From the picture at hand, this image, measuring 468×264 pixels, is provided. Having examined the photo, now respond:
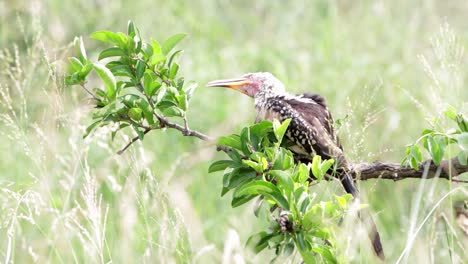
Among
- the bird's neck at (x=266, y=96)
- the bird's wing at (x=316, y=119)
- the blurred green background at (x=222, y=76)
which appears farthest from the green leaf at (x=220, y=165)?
the bird's neck at (x=266, y=96)

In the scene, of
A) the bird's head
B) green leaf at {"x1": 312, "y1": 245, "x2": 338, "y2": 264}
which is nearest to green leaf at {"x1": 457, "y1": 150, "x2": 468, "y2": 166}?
green leaf at {"x1": 312, "y1": 245, "x2": 338, "y2": 264}

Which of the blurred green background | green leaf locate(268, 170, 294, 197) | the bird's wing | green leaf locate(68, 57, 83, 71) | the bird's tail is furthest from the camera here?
the blurred green background

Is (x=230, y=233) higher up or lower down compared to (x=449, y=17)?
lower down

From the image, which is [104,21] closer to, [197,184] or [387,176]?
[197,184]

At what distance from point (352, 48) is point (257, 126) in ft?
12.4

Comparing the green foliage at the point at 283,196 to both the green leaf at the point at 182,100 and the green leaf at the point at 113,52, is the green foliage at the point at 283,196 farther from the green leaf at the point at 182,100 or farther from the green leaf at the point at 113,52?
→ the green leaf at the point at 113,52

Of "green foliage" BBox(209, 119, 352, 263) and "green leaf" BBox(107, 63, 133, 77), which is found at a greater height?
"green leaf" BBox(107, 63, 133, 77)

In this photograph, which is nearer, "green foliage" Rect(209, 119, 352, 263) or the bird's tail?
"green foliage" Rect(209, 119, 352, 263)

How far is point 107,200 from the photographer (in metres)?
4.77

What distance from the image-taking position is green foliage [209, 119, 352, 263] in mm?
2312

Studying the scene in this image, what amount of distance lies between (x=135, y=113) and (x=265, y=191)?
47 cm

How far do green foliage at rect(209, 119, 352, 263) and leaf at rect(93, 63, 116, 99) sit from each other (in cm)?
35

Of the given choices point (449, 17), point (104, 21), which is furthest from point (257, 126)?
point (449, 17)

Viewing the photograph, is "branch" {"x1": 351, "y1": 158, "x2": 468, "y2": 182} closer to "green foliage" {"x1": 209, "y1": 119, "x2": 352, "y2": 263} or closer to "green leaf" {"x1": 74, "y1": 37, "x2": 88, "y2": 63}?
"green foliage" {"x1": 209, "y1": 119, "x2": 352, "y2": 263}
